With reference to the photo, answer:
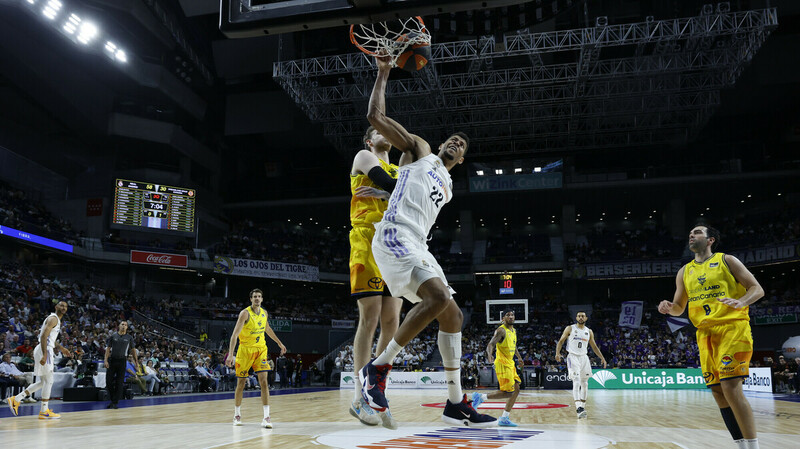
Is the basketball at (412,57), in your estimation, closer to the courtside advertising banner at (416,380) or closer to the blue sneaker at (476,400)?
the blue sneaker at (476,400)

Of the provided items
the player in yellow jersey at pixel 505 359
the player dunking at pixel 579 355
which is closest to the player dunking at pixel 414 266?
the player in yellow jersey at pixel 505 359

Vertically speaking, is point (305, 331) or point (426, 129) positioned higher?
point (426, 129)

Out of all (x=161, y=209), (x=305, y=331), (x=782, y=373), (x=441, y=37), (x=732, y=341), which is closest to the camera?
(x=732, y=341)

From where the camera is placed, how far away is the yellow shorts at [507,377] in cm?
1012

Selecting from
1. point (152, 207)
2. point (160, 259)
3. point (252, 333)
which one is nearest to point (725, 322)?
point (252, 333)

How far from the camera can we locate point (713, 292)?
16.5 ft

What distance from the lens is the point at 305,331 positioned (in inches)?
1462

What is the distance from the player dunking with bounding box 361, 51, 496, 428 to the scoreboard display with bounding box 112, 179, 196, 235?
91.9 feet

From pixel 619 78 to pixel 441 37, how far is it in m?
8.18

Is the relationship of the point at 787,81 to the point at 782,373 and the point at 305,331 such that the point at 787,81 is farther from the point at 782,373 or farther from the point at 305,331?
the point at 305,331

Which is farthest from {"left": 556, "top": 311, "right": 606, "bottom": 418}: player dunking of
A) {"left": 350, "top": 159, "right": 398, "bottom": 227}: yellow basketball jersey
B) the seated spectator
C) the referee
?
the seated spectator

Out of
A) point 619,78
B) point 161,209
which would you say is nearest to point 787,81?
point 619,78

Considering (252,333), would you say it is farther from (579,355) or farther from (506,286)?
→ (506,286)

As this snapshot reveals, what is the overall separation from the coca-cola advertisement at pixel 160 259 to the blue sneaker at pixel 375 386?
30930mm
